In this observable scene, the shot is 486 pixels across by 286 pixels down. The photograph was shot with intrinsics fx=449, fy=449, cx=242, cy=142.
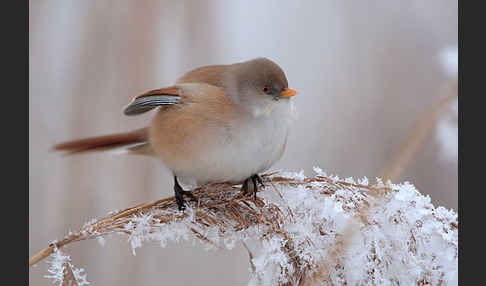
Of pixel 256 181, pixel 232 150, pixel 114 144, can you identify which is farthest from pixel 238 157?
pixel 114 144

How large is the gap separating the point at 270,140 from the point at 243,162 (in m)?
0.12

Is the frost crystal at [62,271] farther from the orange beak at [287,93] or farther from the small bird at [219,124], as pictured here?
the orange beak at [287,93]

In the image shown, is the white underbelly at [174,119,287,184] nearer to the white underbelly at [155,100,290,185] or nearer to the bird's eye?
the white underbelly at [155,100,290,185]

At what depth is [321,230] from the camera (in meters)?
1.08

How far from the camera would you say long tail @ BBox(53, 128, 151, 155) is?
1534mm

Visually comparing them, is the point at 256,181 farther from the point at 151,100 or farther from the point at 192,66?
the point at 192,66

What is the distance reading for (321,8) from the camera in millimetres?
2662

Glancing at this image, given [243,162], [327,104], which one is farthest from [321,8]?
[243,162]

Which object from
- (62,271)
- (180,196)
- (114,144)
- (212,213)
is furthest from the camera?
(114,144)

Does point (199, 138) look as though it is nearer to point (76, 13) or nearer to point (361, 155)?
point (76, 13)

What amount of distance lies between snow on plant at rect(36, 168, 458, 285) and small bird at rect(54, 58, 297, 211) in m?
0.17

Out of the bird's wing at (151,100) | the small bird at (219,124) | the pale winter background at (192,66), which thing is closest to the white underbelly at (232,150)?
the small bird at (219,124)

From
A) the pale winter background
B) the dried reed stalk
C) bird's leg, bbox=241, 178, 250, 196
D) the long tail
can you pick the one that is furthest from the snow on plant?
the pale winter background

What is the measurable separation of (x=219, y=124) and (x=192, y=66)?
1.16m
